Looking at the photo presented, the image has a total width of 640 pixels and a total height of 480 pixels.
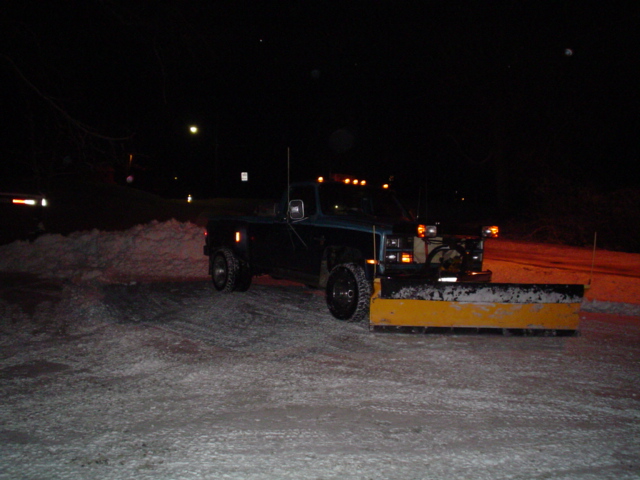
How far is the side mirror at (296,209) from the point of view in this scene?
29.1ft

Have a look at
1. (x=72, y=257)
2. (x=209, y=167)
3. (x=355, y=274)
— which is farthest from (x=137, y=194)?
(x=209, y=167)

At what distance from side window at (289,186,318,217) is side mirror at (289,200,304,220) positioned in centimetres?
48

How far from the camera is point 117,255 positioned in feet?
51.5

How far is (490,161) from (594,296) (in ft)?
84.9

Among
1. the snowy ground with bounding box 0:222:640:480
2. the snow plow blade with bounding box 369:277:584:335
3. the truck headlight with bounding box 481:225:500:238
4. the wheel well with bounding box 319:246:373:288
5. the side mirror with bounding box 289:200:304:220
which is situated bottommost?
the snowy ground with bounding box 0:222:640:480

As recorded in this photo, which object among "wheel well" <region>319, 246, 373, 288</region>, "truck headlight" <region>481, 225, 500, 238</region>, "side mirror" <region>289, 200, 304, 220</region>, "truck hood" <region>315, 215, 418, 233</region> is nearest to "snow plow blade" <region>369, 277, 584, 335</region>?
"truck hood" <region>315, 215, 418, 233</region>

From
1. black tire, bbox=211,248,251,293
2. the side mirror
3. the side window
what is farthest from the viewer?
black tire, bbox=211,248,251,293

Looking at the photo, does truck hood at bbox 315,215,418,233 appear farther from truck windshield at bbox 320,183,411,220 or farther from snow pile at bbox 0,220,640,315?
snow pile at bbox 0,220,640,315

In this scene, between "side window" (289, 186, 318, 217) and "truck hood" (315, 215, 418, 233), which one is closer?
"truck hood" (315, 215, 418, 233)

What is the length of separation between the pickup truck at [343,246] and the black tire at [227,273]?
0.02 m

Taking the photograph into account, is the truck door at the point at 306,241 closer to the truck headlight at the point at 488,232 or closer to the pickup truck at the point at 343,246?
the pickup truck at the point at 343,246

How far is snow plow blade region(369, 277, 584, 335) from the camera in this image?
766cm

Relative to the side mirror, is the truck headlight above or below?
below

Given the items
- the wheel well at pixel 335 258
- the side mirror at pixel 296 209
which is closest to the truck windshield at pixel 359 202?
the side mirror at pixel 296 209
